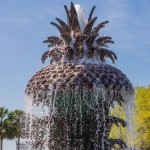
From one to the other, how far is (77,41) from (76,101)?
1503 millimetres

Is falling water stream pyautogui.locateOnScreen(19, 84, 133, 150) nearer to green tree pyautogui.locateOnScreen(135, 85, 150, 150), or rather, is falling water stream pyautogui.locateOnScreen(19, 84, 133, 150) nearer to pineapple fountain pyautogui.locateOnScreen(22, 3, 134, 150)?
pineapple fountain pyautogui.locateOnScreen(22, 3, 134, 150)

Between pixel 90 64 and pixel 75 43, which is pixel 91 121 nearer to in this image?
pixel 90 64

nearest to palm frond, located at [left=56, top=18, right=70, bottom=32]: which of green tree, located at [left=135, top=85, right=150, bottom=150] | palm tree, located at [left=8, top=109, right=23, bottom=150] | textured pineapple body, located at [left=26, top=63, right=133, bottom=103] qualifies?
textured pineapple body, located at [left=26, top=63, right=133, bottom=103]

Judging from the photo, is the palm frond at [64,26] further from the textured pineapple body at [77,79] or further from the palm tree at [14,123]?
the palm tree at [14,123]

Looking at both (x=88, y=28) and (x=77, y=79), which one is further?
(x=88, y=28)

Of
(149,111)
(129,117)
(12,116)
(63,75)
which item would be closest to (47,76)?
(63,75)

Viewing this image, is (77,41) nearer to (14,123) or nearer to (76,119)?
(76,119)

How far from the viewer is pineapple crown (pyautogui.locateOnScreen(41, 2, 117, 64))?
10398 mm

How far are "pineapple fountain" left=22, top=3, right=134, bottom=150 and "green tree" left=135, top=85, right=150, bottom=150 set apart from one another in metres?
20.8

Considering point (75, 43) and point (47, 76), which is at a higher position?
point (75, 43)

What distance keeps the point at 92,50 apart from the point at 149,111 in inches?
944

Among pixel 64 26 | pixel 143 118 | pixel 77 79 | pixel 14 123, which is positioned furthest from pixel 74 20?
pixel 14 123

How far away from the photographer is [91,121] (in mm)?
9680

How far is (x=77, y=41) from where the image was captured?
10.4 meters
